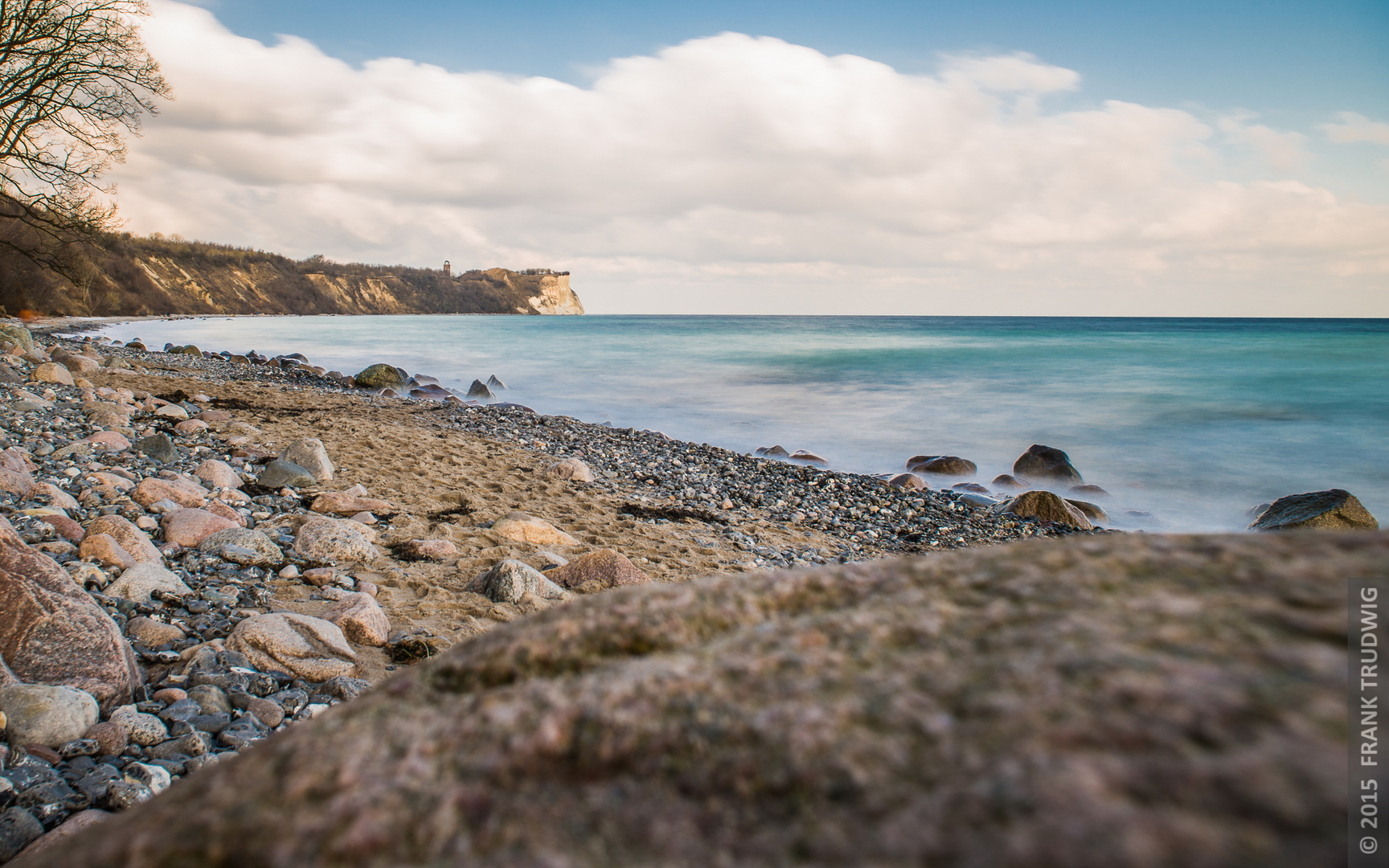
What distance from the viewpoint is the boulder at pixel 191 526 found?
12.9 feet

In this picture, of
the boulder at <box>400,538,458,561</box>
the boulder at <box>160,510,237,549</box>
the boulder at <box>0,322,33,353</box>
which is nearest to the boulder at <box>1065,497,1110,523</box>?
the boulder at <box>400,538,458,561</box>

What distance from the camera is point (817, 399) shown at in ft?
Answer: 60.7

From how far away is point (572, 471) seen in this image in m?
7.61

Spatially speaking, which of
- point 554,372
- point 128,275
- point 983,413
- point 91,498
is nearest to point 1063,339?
point 983,413

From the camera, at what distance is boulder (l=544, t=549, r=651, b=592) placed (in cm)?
429

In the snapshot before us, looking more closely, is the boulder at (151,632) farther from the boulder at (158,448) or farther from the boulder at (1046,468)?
the boulder at (1046,468)

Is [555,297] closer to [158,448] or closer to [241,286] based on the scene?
[241,286]

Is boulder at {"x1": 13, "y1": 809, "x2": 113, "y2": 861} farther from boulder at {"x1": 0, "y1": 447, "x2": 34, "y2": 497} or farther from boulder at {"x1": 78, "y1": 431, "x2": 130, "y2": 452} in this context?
boulder at {"x1": 78, "y1": 431, "x2": 130, "y2": 452}

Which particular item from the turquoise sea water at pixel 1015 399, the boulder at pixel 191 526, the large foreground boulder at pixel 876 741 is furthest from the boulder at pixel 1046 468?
the large foreground boulder at pixel 876 741

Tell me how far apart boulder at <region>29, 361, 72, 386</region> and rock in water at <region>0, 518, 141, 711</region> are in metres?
8.78

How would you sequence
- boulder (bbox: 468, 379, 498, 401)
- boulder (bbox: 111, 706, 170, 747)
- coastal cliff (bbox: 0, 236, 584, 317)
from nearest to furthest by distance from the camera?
1. boulder (bbox: 111, 706, 170, 747)
2. boulder (bbox: 468, 379, 498, 401)
3. coastal cliff (bbox: 0, 236, 584, 317)

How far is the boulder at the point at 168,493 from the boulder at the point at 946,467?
9.13 metres

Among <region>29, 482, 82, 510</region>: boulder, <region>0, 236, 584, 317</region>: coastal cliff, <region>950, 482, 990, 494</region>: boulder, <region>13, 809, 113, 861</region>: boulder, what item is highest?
<region>0, 236, 584, 317</region>: coastal cliff

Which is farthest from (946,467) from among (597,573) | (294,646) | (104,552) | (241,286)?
(241,286)
